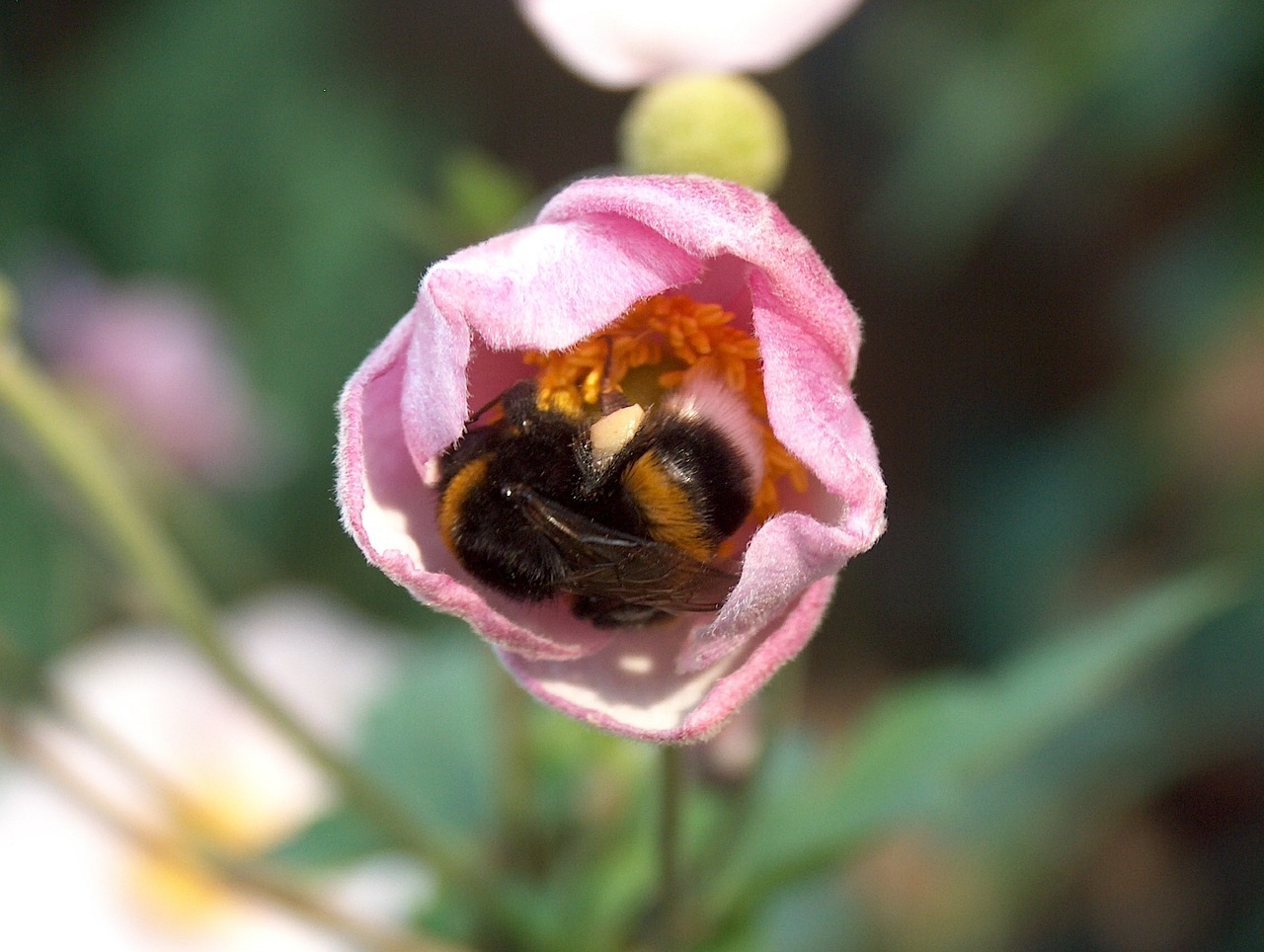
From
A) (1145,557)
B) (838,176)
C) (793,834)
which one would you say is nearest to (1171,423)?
(1145,557)

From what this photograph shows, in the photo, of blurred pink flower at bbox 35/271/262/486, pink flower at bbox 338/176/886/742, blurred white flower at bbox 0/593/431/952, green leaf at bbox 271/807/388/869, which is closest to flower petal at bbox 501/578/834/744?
pink flower at bbox 338/176/886/742

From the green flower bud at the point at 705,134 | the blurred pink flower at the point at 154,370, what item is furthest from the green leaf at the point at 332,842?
the blurred pink flower at the point at 154,370

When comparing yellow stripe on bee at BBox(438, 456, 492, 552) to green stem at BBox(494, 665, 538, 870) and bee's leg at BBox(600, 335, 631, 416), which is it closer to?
bee's leg at BBox(600, 335, 631, 416)

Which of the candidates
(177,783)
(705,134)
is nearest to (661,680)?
(705,134)

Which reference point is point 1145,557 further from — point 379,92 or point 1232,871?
point 379,92

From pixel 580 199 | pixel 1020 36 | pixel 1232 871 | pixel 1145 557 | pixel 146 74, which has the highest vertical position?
pixel 580 199

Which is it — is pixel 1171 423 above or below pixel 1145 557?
above

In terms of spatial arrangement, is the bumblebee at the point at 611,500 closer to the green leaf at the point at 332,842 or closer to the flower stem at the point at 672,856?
the flower stem at the point at 672,856
